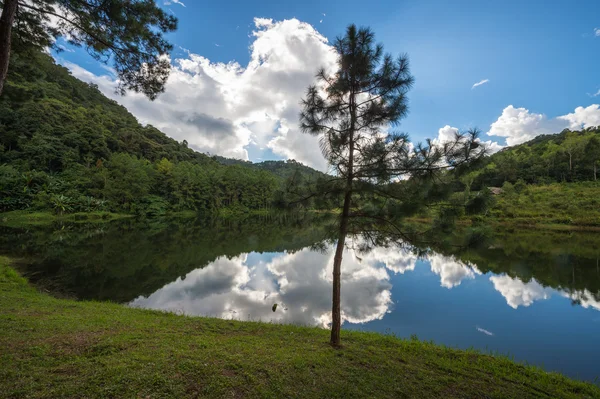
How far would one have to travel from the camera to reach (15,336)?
4.93 m

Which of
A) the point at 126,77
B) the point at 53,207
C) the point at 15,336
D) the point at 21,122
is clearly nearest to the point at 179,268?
the point at 15,336

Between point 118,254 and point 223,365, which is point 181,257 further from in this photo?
point 223,365

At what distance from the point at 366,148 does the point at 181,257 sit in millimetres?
18685

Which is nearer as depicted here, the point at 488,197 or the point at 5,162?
the point at 488,197

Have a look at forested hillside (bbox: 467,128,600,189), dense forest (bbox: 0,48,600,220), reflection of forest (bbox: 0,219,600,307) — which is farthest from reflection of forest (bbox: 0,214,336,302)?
forested hillside (bbox: 467,128,600,189)

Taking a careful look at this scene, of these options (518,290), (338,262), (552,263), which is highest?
(338,262)

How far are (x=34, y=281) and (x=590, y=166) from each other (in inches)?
3539

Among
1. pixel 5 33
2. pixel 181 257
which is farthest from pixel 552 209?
pixel 5 33

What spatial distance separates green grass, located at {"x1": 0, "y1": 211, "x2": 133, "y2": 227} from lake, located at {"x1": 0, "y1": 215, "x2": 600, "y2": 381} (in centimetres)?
928

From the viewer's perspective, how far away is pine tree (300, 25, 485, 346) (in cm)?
493

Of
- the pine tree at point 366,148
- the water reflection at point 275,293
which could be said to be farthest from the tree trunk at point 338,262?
the water reflection at point 275,293

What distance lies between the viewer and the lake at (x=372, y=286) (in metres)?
8.20

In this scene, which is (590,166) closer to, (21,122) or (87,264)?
(87,264)

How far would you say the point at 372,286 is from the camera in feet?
46.3
